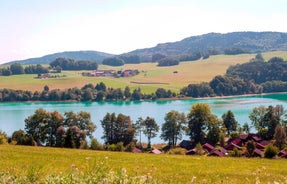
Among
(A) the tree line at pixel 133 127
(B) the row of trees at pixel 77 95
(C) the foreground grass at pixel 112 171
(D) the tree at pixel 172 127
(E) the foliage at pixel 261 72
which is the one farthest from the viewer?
(E) the foliage at pixel 261 72

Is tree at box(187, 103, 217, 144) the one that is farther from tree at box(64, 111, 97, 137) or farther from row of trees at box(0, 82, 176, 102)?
row of trees at box(0, 82, 176, 102)

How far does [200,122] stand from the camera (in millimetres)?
55781

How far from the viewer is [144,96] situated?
142 metres

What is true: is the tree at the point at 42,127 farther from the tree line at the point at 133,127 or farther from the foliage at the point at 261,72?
the foliage at the point at 261,72

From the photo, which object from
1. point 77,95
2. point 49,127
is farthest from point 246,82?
point 49,127

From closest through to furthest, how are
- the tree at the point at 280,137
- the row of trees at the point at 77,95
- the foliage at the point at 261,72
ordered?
1. the tree at the point at 280,137
2. the row of trees at the point at 77,95
3. the foliage at the point at 261,72

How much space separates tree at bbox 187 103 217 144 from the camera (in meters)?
55.6

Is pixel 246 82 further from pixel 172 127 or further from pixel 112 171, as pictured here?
pixel 112 171

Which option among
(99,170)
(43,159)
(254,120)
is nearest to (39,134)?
(43,159)

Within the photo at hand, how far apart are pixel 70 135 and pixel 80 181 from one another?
3562 cm

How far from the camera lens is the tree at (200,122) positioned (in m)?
55.6

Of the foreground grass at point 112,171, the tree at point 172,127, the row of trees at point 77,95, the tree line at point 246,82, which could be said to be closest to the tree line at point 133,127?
the tree at point 172,127

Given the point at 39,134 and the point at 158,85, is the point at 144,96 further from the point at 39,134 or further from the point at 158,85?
the point at 39,134

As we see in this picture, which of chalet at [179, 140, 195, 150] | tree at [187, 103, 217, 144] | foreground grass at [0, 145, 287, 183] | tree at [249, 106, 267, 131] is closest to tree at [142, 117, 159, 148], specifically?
chalet at [179, 140, 195, 150]
